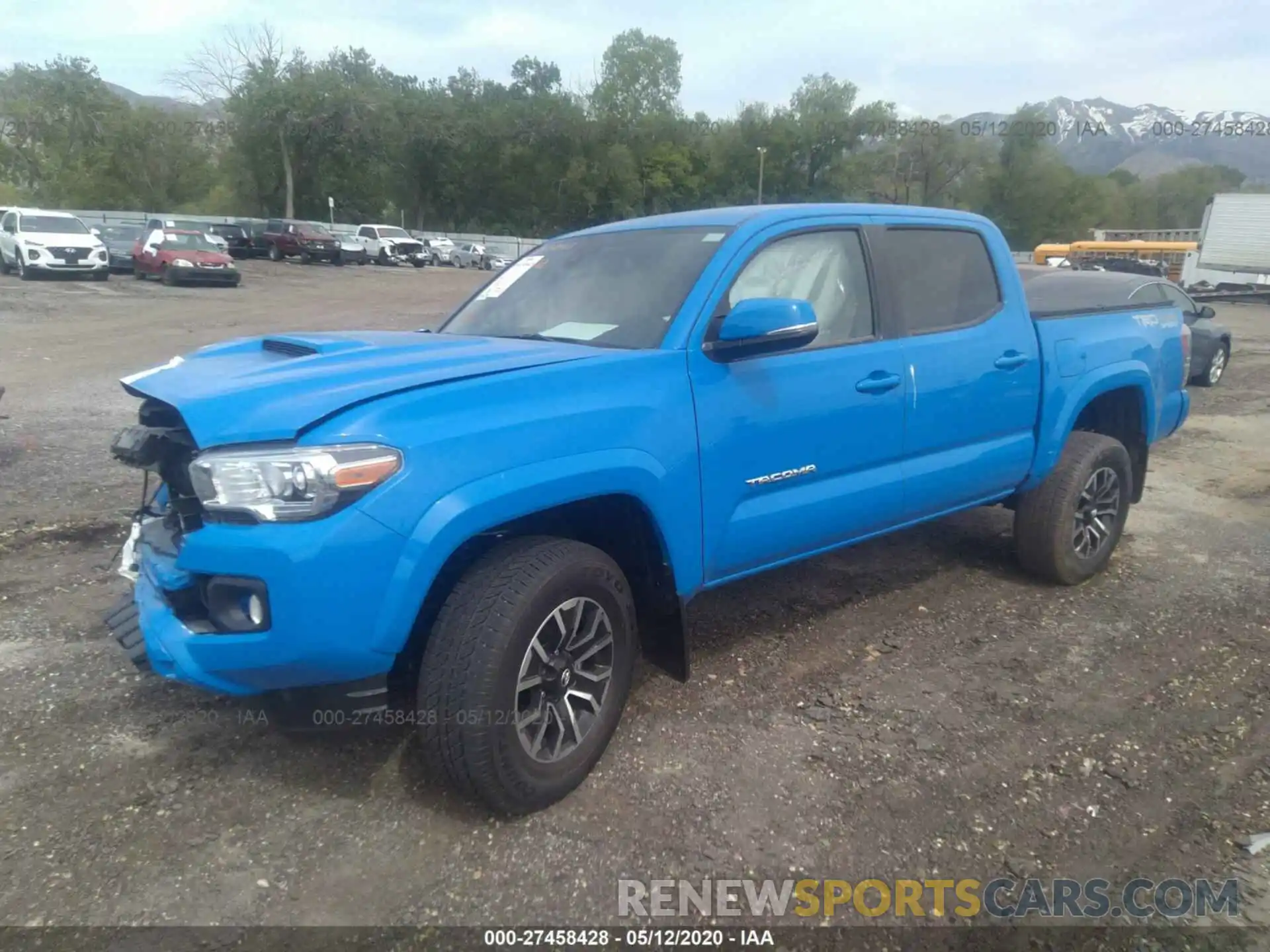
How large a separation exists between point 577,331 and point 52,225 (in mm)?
25473

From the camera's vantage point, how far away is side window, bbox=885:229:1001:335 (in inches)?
163

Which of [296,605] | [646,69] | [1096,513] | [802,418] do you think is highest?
[646,69]

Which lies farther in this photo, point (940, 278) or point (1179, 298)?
point (1179, 298)

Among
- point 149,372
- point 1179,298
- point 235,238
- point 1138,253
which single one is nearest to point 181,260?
point 235,238

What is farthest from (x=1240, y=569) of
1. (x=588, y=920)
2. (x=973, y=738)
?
(x=588, y=920)

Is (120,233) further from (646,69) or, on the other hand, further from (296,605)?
(646,69)

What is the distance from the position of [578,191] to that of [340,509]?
64.4 m

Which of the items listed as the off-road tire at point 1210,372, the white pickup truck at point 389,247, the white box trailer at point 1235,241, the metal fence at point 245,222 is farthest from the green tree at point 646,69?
the off-road tire at point 1210,372

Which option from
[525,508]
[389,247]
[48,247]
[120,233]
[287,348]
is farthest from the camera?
[389,247]

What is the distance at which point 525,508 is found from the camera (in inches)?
111

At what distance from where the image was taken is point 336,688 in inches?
105

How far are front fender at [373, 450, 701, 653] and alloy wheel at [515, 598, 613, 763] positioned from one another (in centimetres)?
35

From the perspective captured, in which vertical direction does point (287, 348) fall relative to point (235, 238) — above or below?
below

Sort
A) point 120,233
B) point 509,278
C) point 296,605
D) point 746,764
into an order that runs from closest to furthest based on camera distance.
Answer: point 296,605 < point 746,764 < point 509,278 < point 120,233
